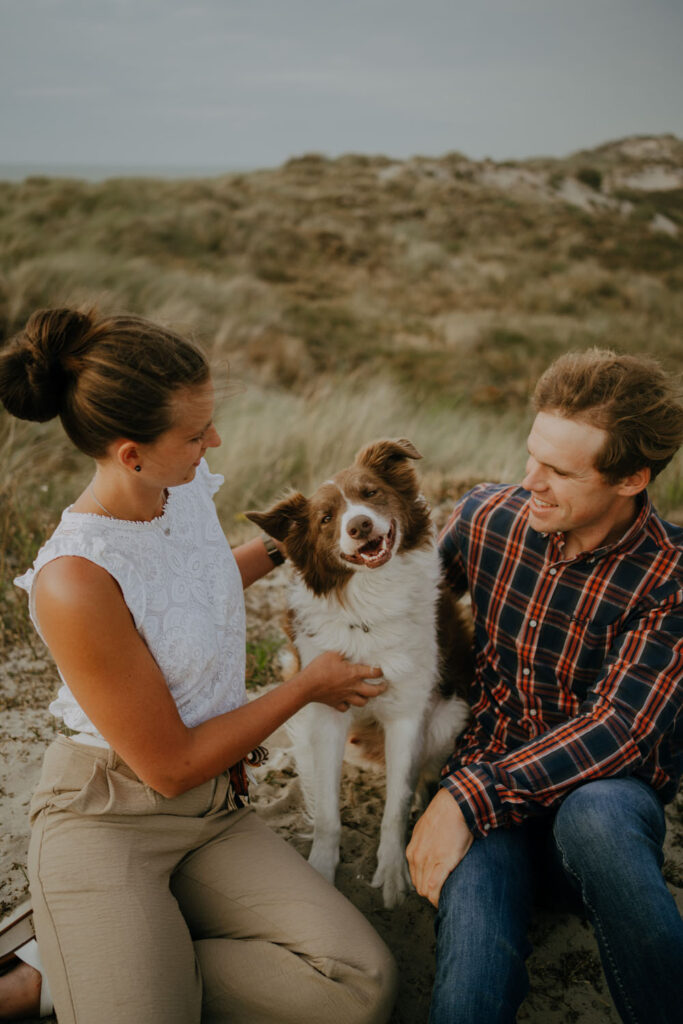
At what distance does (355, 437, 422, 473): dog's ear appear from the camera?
2967 mm

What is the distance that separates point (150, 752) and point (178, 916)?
510mm

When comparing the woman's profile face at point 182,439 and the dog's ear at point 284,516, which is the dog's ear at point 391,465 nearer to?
the dog's ear at point 284,516

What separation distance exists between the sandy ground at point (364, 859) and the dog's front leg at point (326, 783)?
15cm

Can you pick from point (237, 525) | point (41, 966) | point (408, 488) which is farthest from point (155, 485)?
point (237, 525)

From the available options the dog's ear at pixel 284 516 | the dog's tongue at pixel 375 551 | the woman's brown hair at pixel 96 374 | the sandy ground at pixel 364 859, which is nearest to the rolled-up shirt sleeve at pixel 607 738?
the sandy ground at pixel 364 859

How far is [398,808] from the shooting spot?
3.00 metres

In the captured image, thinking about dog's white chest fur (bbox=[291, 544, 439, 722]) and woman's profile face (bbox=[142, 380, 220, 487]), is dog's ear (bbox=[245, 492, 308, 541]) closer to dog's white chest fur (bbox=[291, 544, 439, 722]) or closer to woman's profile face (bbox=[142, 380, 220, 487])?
dog's white chest fur (bbox=[291, 544, 439, 722])

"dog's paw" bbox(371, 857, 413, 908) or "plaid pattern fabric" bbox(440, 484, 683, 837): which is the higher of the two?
"plaid pattern fabric" bbox(440, 484, 683, 837)

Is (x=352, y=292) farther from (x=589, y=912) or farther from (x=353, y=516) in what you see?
(x=589, y=912)

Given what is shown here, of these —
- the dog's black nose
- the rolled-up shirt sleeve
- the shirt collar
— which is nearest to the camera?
the rolled-up shirt sleeve

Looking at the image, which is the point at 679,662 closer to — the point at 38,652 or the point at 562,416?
the point at 562,416

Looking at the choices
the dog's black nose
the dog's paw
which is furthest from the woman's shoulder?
the dog's paw

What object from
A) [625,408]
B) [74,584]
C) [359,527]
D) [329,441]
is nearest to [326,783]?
[359,527]

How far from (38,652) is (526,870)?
3.10 m
